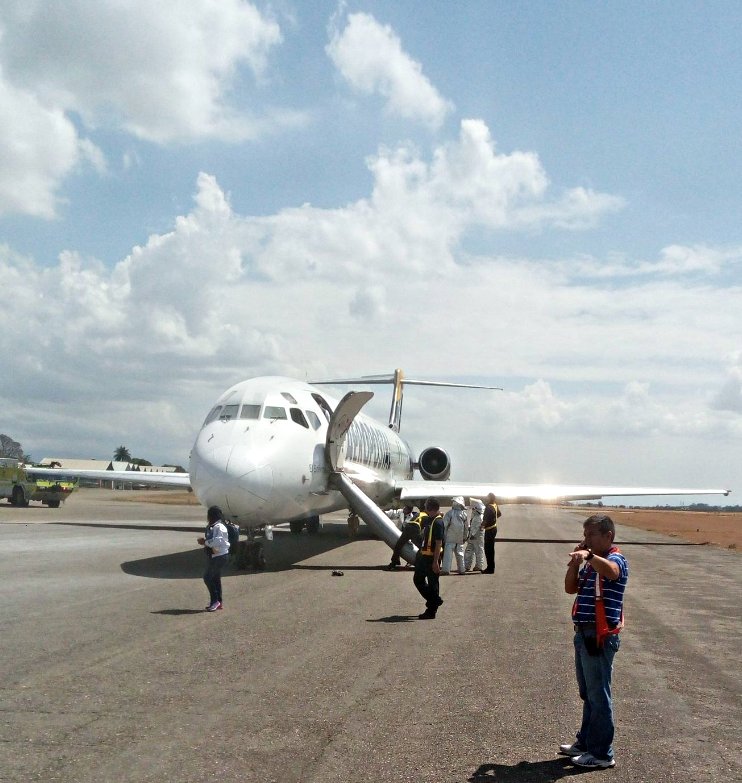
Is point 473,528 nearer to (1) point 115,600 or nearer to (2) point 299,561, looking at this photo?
(2) point 299,561

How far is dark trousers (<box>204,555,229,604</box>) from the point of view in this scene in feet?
34.7

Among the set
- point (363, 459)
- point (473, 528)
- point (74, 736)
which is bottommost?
point (74, 736)

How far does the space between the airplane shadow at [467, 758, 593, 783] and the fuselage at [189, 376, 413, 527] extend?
9622 millimetres

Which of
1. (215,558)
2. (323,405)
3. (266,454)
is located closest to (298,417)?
(266,454)

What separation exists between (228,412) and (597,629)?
12.0 metres

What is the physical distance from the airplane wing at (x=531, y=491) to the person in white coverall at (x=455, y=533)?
7.43m

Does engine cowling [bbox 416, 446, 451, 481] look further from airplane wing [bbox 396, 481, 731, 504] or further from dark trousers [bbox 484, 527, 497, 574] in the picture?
dark trousers [bbox 484, 527, 497, 574]

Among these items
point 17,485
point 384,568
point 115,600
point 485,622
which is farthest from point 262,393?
point 17,485

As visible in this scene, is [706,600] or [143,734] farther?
[706,600]

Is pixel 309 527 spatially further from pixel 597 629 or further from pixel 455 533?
pixel 597 629

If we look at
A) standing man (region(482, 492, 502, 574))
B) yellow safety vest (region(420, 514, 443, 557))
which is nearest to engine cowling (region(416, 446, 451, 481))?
standing man (region(482, 492, 502, 574))

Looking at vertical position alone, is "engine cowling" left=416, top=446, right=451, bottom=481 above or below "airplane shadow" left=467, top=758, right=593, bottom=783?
above

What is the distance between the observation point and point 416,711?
6078 mm

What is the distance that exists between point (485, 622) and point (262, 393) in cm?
803
